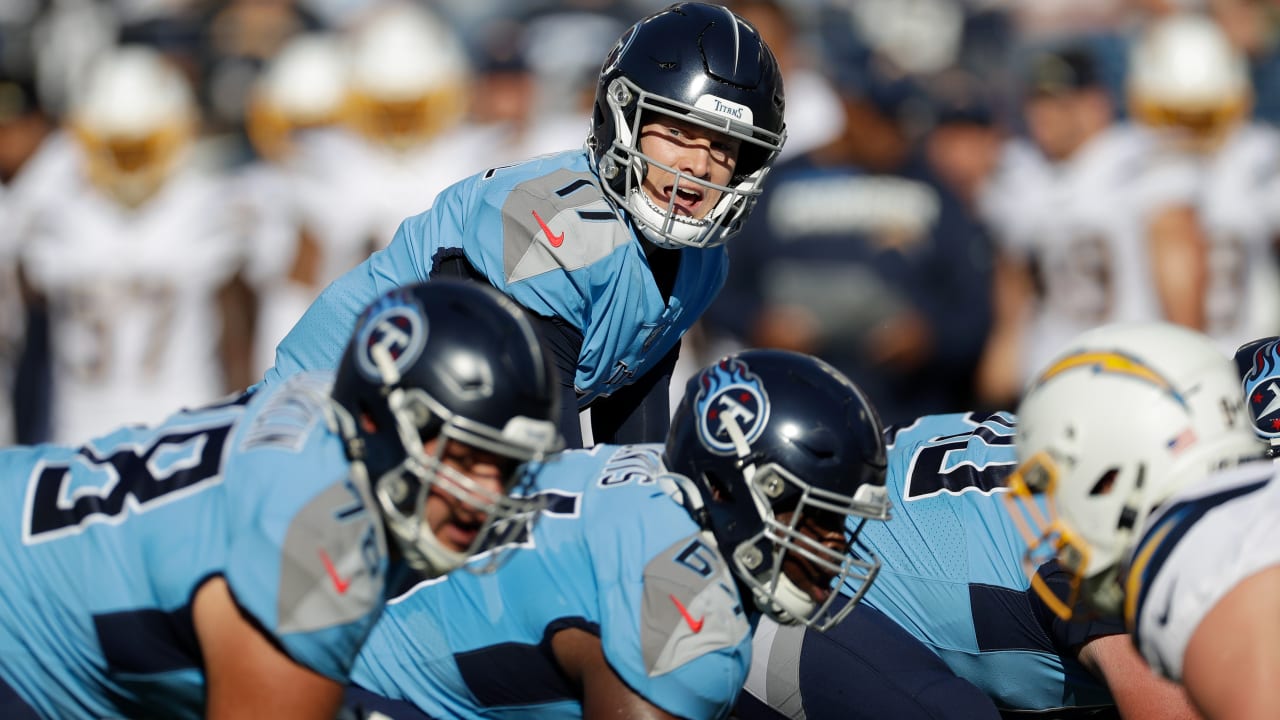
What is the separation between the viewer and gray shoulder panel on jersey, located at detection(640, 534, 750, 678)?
339cm

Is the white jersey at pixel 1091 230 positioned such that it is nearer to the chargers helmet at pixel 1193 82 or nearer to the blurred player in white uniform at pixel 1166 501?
the chargers helmet at pixel 1193 82

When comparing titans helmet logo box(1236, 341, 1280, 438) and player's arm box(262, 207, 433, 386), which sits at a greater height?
player's arm box(262, 207, 433, 386)

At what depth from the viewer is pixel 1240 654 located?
2621 mm

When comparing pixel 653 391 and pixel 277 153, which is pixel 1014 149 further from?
pixel 653 391

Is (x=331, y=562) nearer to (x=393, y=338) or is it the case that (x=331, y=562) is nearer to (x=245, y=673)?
(x=245, y=673)

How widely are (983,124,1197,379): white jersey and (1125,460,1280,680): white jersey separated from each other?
244 inches

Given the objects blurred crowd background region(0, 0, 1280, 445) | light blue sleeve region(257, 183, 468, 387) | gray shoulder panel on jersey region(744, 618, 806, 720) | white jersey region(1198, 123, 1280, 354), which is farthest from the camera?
white jersey region(1198, 123, 1280, 354)

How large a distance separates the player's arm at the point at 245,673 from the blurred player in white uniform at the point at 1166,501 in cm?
135

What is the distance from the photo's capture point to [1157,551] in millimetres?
2828

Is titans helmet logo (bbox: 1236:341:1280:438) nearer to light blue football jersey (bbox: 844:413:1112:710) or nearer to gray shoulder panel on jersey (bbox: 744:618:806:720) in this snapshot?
light blue football jersey (bbox: 844:413:1112:710)

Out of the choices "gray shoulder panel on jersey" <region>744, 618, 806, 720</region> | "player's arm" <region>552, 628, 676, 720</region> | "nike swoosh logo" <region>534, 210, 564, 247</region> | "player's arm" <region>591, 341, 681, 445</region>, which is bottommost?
"gray shoulder panel on jersey" <region>744, 618, 806, 720</region>

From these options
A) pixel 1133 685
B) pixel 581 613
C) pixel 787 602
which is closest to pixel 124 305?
pixel 581 613

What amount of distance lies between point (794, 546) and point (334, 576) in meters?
1.00

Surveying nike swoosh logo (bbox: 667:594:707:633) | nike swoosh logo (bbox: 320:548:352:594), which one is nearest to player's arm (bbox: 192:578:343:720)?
nike swoosh logo (bbox: 320:548:352:594)
